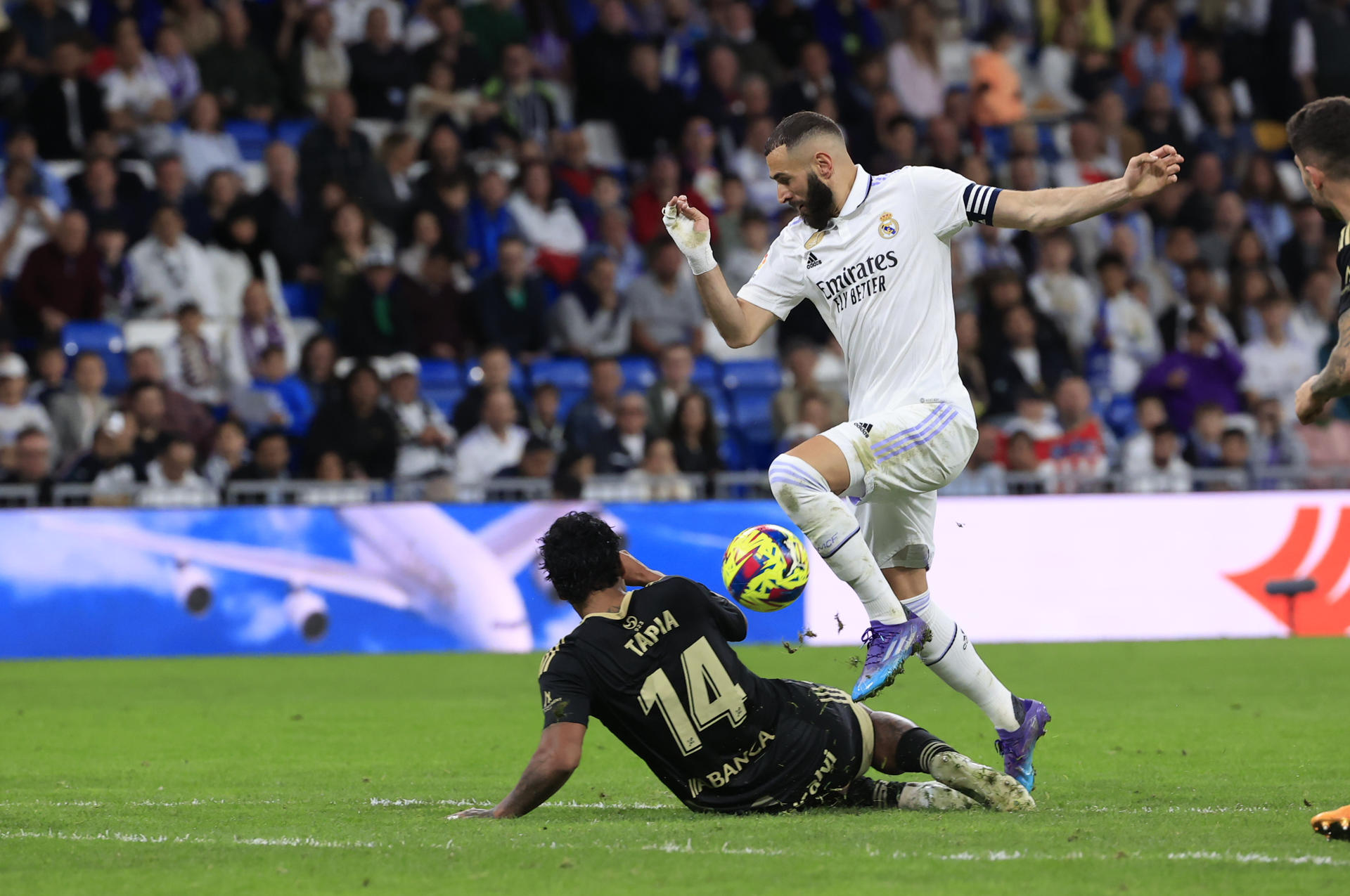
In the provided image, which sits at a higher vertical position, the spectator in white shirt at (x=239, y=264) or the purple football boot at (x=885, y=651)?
the spectator in white shirt at (x=239, y=264)

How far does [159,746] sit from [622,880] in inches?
201

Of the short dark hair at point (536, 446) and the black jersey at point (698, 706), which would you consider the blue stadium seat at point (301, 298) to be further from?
the black jersey at point (698, 706)

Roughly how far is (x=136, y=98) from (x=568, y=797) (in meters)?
13.2

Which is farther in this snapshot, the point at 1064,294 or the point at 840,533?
the point at 1064,294

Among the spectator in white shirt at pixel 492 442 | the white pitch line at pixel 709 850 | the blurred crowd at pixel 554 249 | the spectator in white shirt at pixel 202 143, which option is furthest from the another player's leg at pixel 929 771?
the spectator in white shirt at pixel 202 143

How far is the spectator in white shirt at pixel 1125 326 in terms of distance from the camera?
1950 cm

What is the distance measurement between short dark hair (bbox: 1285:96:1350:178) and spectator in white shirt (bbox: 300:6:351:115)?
14853 millimetres

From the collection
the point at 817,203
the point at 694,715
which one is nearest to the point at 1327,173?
the point at 817,203

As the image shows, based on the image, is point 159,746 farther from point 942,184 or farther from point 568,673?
point 942,184

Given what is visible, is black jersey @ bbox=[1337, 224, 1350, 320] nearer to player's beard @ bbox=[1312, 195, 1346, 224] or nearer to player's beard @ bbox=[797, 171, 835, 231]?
player's beard @ bbox=[1312, 195, 1346, 224]

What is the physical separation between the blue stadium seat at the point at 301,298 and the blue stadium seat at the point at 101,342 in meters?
1.89

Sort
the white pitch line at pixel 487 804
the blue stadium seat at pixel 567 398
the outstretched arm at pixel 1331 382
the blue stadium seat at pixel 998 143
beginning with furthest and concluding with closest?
the blue stadium seat at pixel 998 143, the blue stadium seat at pixel 567 398, the white pitch line at pixel 487 804, the outstretched arm at pixel 1331 382

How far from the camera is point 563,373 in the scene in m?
17.9

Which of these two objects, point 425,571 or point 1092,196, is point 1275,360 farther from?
point 1092,196
